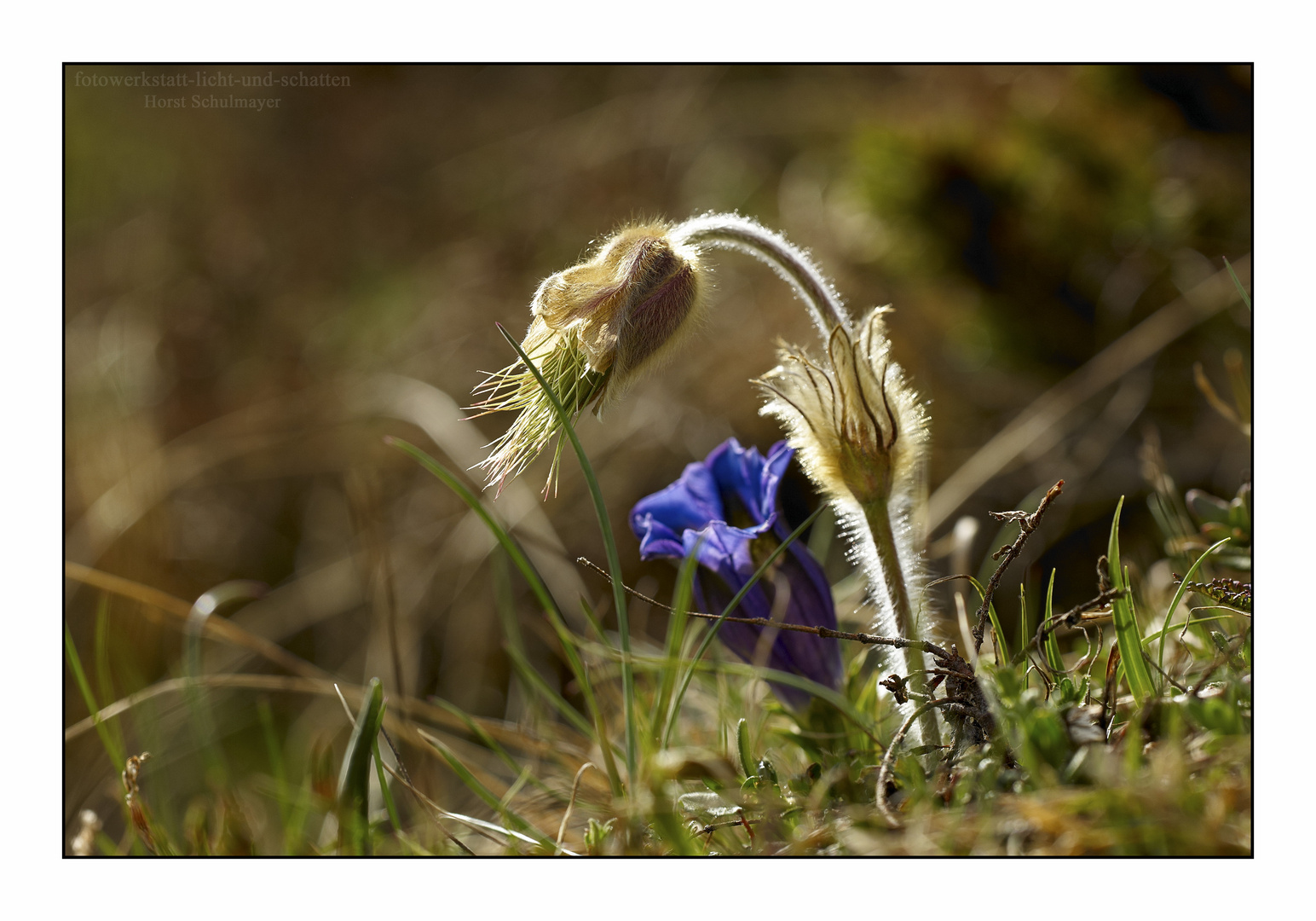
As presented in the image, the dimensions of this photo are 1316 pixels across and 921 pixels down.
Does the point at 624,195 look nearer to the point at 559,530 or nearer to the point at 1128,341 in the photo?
the point at 559,530

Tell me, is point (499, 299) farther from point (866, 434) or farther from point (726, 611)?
point (726, 611)

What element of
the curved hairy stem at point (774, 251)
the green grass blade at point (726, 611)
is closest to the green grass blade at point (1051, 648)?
the green grass blade at point (726, 611)

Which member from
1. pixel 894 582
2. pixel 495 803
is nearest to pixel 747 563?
pixel 894 582

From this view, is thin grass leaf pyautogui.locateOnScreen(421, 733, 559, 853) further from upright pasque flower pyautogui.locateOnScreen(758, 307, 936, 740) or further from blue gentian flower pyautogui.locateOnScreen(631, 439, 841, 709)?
upright pasque flower pyautogui.locateOnScreen(758, 307, 936, 740)

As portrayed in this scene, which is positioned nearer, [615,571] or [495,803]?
[615,571]

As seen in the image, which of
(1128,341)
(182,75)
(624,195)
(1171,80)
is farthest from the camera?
(624,195)

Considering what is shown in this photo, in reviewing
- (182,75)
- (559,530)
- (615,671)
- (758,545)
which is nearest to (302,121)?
(559,530)

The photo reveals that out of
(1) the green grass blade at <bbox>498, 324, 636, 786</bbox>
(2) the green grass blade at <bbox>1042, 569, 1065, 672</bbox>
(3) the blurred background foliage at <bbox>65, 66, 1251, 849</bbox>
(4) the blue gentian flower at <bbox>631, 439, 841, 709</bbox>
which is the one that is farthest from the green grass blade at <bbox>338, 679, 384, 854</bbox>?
(2) the green grass blade at <bbox>1042, 569, 1065, 672</bbox>
